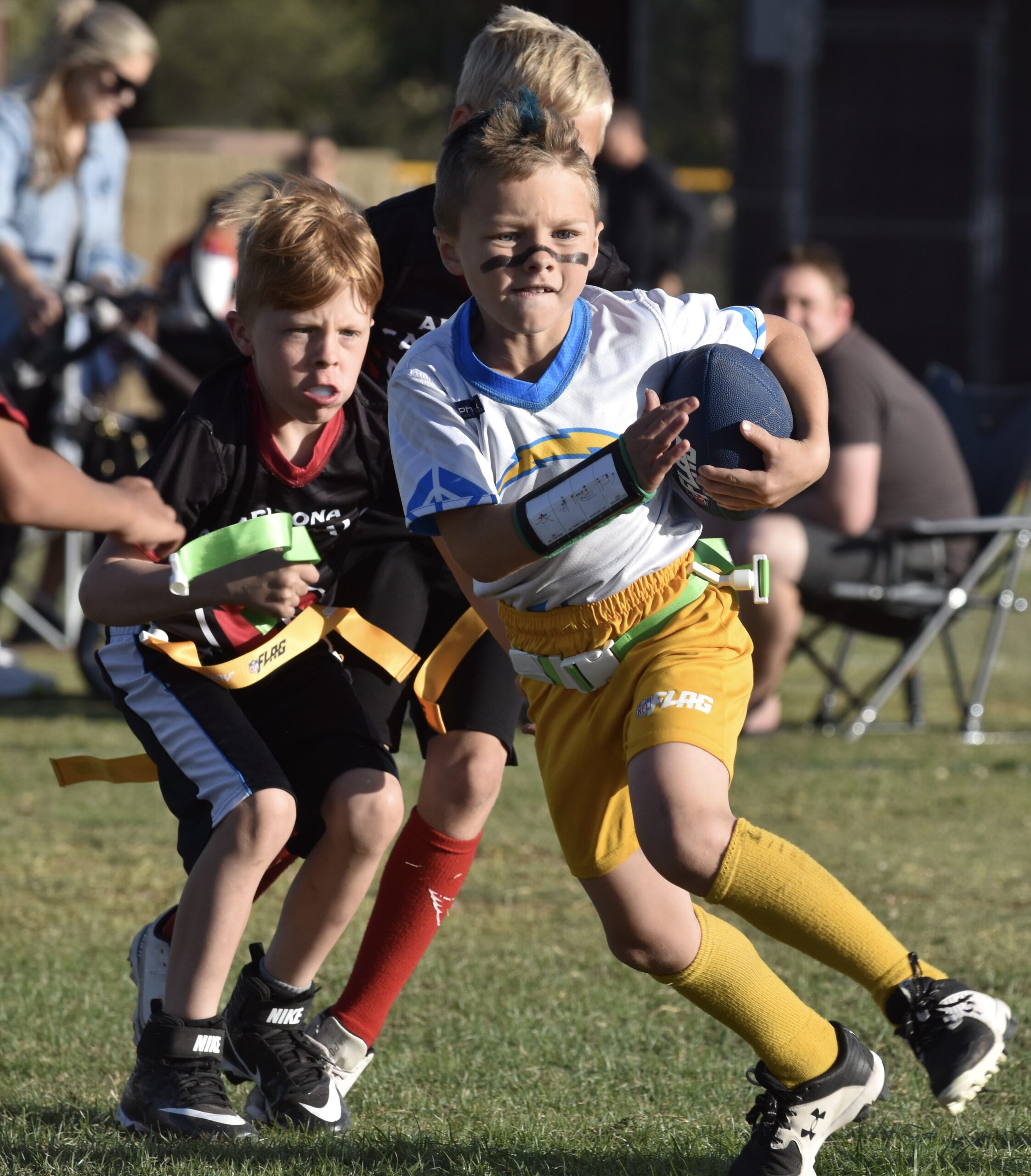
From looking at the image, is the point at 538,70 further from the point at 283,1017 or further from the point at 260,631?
the point at 283,1017

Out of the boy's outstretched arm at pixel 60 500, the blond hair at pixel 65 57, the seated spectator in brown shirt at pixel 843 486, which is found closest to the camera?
the boy's outstretched arm at pixel 60 500

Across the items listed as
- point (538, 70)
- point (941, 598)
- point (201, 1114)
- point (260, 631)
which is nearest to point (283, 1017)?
point (201, 1114)

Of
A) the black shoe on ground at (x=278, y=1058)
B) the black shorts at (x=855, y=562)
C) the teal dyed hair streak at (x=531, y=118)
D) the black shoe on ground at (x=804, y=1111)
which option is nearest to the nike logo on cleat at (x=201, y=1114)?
the black shoe on ground at (x=278, y=1058)

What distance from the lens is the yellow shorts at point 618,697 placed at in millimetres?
2740

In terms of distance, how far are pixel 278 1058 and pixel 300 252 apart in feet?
4.73

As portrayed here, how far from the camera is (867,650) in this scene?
8852 millimetres

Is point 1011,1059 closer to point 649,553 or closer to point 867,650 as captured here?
point 649,553

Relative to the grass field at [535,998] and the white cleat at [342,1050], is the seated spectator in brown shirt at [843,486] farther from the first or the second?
the white cleat at [342,1050]

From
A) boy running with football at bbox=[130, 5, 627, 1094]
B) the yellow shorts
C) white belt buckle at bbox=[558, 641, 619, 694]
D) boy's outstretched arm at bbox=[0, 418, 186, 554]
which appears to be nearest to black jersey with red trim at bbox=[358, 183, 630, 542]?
boy running with football at bbox=[130, 5, 627, 1094]

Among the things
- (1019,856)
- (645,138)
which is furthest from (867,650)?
(645,138)

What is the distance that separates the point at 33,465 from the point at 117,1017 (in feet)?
5.27

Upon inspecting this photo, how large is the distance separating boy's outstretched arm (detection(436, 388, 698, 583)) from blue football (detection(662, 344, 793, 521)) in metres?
0.07

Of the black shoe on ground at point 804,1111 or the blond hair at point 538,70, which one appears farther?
the blond hair at point 538,70

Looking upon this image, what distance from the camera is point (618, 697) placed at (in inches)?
110
